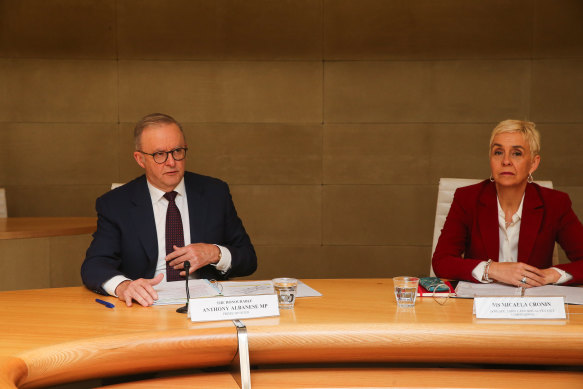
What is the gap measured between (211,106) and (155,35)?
2.31 feet

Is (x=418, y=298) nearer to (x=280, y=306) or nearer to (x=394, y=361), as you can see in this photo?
(x=394, y=361)

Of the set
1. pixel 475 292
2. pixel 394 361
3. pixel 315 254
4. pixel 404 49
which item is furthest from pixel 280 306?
pixel 404 49

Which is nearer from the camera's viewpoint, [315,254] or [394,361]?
[394,361]

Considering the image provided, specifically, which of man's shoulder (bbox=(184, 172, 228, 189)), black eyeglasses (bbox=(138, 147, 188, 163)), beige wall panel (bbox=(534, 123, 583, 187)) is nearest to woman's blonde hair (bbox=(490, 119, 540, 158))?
man's shoulder (bbox=(184, 172, 228, 189))

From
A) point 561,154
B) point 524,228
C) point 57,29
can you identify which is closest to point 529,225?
point 524,228

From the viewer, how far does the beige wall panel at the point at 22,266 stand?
3.43m

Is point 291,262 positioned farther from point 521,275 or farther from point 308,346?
point 308,346

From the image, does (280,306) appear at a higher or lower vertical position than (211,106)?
lower

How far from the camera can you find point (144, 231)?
222 centimetres

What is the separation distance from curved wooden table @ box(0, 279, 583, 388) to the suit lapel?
0.72 m

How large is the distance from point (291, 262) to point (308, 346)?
3.27 meters

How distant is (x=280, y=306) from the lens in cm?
171

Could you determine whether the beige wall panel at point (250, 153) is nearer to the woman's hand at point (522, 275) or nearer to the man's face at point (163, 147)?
the man's face at point (163, 147)

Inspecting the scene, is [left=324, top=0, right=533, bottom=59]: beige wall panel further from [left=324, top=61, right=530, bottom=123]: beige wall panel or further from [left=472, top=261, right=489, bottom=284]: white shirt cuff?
[left=472, top=261, right=489, bottom=284]: white shirt cuff
